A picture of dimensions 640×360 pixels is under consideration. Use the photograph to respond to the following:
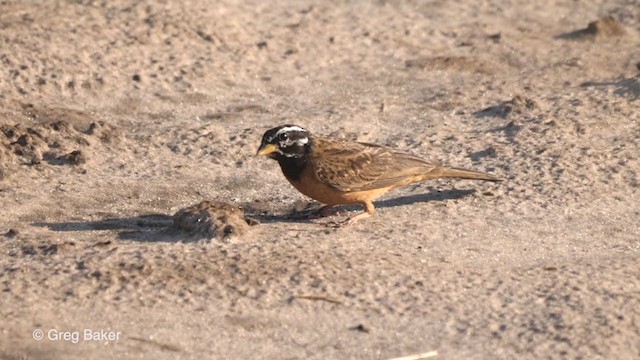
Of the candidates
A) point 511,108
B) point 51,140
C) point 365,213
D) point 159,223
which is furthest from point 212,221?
point 511,108

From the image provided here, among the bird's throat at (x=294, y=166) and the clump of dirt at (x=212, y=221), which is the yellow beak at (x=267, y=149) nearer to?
the bird's throat at (x=294, y=166)

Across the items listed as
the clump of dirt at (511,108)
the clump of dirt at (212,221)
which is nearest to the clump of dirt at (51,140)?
the clump of dirt at (212,221)

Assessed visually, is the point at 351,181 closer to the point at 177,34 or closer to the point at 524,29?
the point at 177,34

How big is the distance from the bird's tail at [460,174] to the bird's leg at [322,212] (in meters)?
0.89

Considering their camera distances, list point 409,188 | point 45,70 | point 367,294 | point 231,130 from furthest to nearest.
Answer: point 45,70 → point 231,130 → point 409,188 → point 367,294

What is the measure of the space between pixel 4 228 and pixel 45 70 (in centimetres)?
360

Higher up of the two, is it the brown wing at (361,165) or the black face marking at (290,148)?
the black face marking at (290,148)

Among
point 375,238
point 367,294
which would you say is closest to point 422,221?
point 375,238

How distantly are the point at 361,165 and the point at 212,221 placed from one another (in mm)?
1417

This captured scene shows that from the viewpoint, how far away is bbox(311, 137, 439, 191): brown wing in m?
9.90

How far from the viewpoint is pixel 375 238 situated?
9.62 metres

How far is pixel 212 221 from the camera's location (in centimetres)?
932

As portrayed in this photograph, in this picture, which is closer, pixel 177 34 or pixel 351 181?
pixel 351 181

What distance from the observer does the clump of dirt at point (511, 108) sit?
40.5ft
